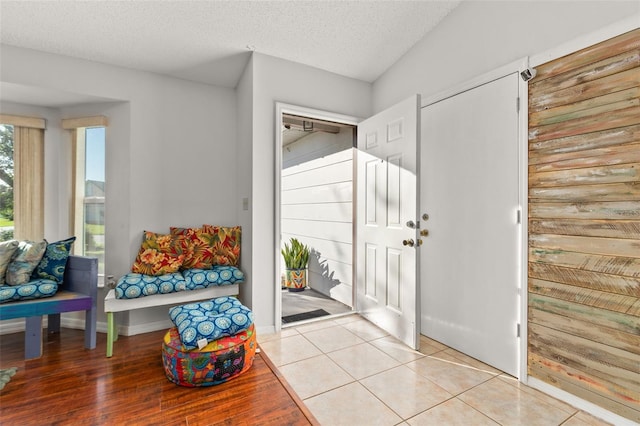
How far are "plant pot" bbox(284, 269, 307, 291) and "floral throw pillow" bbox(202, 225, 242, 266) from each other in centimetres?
143

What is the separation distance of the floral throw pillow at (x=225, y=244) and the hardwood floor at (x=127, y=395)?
916mm

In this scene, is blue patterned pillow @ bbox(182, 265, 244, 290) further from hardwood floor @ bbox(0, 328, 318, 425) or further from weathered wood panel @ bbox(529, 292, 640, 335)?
weathered wood panel @ bbox(529, 292, 640, 335)

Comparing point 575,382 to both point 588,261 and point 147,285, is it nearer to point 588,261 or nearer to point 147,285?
point 588,261

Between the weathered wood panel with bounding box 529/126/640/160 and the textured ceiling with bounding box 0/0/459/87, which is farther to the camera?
the textured ceiling with bounding box 0/0/459/87

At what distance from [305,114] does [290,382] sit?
2.21m

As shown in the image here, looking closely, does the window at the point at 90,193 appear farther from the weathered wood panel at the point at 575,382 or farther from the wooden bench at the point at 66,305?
the weathered wood panel at the point at 575,382

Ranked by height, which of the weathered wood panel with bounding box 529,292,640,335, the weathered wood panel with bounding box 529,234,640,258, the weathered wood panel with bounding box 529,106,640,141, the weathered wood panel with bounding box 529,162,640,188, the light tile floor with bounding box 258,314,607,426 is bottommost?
the light tile floor with bounding box 258,314,607,426

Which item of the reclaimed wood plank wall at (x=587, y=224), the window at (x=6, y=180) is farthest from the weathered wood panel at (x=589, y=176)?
the window at (x=6, y=180)

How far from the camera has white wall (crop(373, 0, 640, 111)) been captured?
1.68 meters

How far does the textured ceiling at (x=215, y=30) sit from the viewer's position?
7.13ft

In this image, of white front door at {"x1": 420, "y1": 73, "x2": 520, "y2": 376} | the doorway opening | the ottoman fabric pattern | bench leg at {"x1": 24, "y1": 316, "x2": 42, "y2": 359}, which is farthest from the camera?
the doorway opening

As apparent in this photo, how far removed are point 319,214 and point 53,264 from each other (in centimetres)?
281


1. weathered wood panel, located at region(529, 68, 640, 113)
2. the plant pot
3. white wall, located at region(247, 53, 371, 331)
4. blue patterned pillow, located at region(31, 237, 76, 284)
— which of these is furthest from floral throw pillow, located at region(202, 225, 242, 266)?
weathered wood panel, located at region(529, 68, 640, 113)

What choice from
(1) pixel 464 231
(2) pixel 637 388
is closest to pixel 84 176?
(1) pixel 464 231
